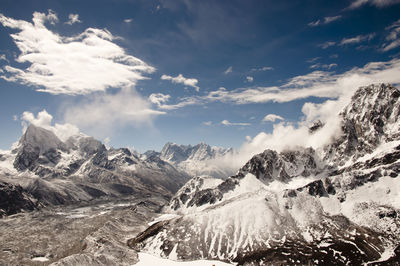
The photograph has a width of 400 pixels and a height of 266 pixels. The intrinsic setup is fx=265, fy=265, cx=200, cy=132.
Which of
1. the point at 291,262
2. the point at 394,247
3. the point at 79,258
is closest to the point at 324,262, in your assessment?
the point at 291,262

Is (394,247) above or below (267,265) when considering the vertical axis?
above

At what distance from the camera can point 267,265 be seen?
199 m

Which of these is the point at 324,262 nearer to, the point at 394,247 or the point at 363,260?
the point at 363,260

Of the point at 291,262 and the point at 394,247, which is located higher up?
the point at 394,247

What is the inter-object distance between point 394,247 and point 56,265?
23936cm

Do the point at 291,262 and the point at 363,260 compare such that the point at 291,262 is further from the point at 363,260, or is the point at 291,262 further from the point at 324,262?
the point at 363,260

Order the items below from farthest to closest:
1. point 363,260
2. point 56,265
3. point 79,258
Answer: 1. point 363,260
2. point 79,258
3. point 56,265

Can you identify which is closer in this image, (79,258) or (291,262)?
(79,258)

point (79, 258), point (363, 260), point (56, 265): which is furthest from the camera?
point (363, 260)

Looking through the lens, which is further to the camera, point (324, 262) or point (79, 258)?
point (324, 262)

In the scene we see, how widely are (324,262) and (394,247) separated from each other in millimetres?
55808

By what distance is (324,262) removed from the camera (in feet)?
642

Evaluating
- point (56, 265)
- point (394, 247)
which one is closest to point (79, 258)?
point (56, 265)

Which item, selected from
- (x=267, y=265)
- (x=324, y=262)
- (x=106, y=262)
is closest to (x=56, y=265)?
(x=106, y=262)
